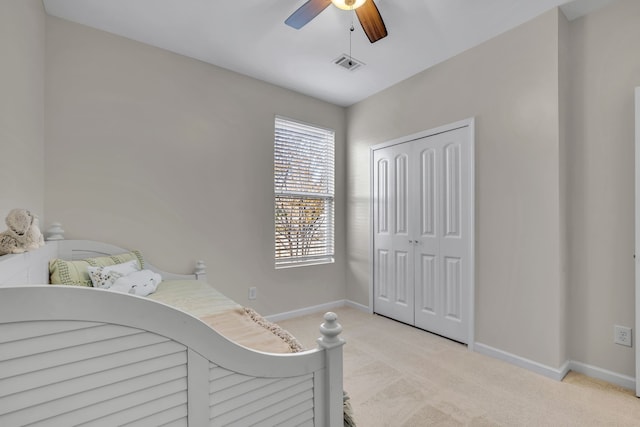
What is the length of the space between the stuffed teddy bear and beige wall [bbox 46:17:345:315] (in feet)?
4.47

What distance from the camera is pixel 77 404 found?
65cm

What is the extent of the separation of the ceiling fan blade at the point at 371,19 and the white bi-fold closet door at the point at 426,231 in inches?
47.2

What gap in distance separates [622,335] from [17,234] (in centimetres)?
332

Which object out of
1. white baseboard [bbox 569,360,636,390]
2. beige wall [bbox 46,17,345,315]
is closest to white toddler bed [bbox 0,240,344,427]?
beige wall [bbox 46,17,345,315]

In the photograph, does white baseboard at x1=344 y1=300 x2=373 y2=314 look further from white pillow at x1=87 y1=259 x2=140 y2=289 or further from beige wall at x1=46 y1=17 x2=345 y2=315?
white pillow at x1=87 y1=259 x2=140 y2=289

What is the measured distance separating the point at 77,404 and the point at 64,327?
6.9 inches

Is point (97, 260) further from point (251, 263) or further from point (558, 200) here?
point (558, 200)

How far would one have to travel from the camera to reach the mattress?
137 cm

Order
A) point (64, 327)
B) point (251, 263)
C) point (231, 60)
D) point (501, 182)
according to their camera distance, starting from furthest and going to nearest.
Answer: point (251, 263), point (231, 60), point (501, 182), point (64, 327)

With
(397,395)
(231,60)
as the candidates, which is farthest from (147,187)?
(397,395)

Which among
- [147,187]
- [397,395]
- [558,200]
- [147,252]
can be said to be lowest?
[397,395]

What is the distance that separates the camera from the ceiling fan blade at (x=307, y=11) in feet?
5.80

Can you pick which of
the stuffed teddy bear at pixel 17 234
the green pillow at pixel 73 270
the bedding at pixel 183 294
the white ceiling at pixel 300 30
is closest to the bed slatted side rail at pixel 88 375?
the bedding at pixel 183 294

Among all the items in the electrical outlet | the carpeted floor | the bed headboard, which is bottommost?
the carpeted floor
